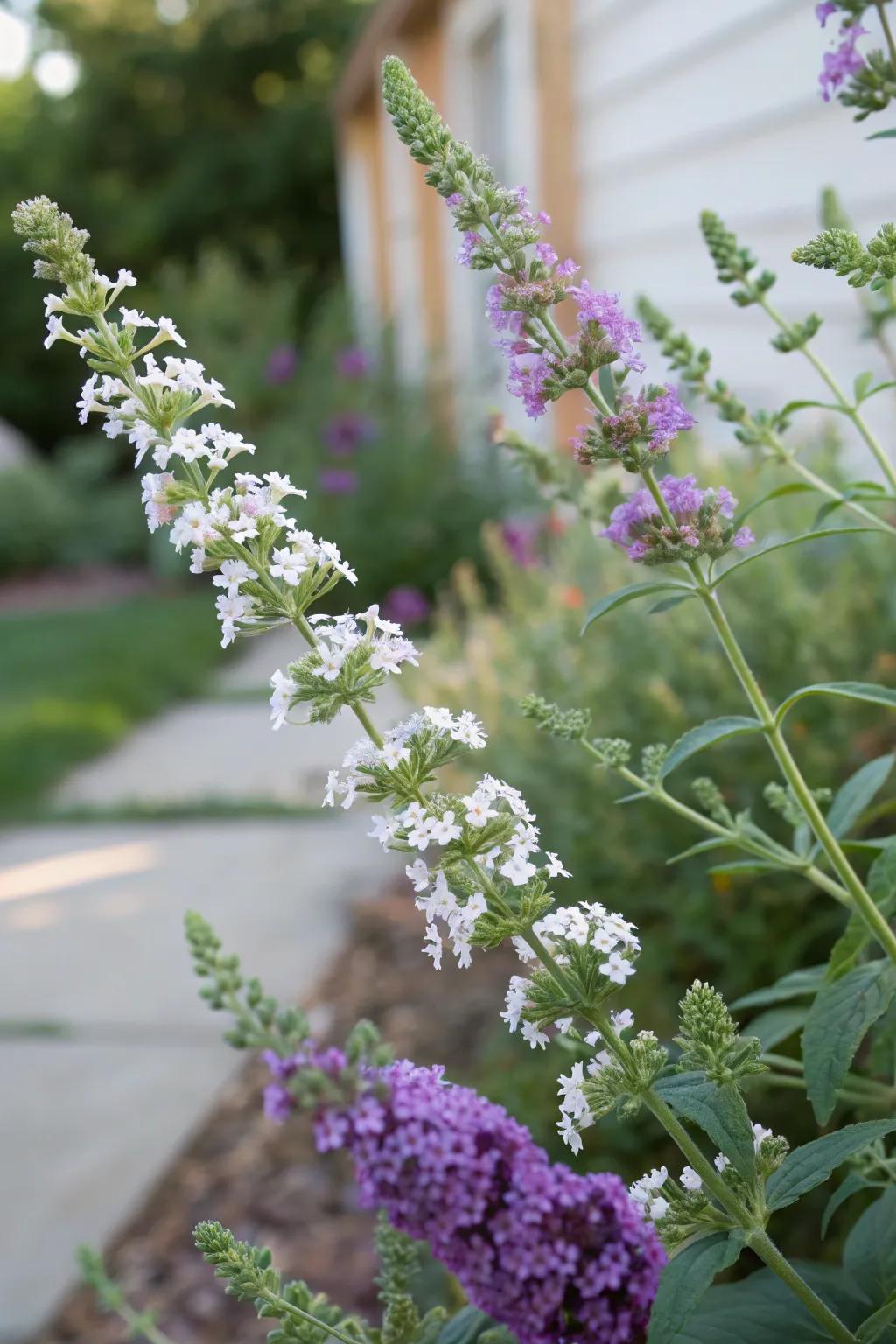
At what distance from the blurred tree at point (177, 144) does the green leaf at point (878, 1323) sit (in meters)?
14.7

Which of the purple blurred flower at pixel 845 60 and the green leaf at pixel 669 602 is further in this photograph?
the purple blurred flower at pixel 845 60

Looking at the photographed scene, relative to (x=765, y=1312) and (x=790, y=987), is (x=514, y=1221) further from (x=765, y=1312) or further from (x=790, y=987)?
(x=790, y=987)

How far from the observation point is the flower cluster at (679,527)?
3.14 ft

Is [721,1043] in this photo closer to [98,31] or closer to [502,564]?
[502,564]

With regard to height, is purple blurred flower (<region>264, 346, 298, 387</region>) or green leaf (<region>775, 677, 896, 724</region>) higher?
purple blurred flower (<region>264, 346, 298, 387</region>)

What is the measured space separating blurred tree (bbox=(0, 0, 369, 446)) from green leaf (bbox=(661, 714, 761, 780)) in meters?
14.5

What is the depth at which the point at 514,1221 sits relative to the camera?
91 centimetres

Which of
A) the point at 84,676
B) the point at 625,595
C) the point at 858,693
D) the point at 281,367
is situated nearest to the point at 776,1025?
the point at 858,693

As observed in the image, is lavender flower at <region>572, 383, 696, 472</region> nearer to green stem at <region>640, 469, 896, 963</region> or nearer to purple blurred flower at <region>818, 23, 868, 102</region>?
green stem at <region>640, 469, 896, 963</region>

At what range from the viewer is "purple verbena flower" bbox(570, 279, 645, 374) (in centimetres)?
92

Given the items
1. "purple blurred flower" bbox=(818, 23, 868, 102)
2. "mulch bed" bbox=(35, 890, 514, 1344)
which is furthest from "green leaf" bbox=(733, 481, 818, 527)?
"mulch bed" bbox=(35, 890, 514, 1344)

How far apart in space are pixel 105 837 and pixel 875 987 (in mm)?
3597

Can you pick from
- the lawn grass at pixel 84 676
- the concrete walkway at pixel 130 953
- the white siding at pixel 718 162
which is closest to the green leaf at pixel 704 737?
the concrete walkway at pixel 130 953

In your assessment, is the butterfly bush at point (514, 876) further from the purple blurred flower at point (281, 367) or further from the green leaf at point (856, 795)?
the purple blurred flower at point (281, 367)
